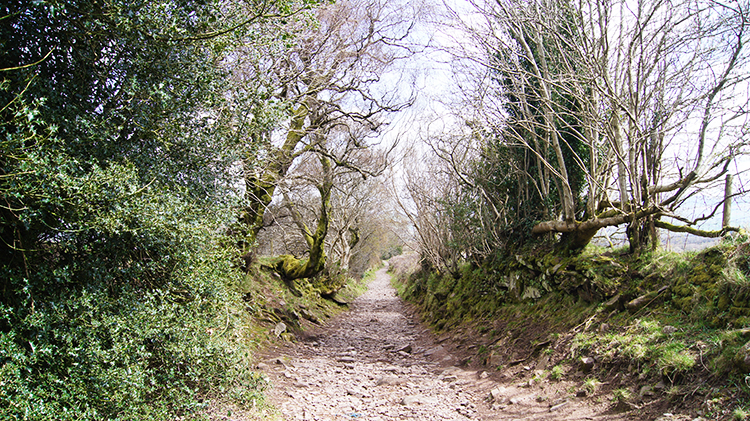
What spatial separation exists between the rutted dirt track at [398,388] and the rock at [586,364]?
0.41 meters

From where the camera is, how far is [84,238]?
11.0ft

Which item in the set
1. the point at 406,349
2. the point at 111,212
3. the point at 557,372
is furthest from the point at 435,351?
the point at 111,212

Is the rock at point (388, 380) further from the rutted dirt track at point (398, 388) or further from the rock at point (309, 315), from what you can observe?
the rock at point (309, 315)

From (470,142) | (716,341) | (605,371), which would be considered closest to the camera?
(716,341)

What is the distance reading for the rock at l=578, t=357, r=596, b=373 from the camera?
515cm

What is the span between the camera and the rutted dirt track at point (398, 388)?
5.04 m

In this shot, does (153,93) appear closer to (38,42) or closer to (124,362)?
(38,42)

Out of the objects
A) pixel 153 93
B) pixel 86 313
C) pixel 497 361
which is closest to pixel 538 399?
pixel 497 361

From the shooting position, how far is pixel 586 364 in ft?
17.0

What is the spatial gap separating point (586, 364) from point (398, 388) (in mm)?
2960

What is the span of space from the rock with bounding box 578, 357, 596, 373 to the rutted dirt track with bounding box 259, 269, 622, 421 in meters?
0.41

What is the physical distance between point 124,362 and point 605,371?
547cm

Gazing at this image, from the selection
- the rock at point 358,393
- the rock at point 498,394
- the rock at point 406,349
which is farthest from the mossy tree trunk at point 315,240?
the rock at point 498,394

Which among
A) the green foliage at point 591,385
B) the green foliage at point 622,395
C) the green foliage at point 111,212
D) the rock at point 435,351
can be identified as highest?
the green foliage at point 111,212
